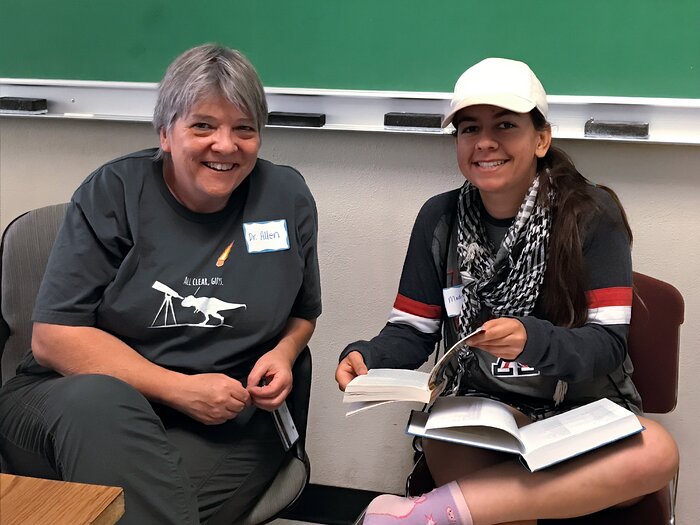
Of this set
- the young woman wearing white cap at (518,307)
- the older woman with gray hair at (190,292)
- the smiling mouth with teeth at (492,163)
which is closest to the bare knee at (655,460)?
Answer: the young woman wearing white cap at (518,307)

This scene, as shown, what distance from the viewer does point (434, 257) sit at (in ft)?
5.93

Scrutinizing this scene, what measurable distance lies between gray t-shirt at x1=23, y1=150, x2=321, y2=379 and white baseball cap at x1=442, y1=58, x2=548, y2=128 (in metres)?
0.46

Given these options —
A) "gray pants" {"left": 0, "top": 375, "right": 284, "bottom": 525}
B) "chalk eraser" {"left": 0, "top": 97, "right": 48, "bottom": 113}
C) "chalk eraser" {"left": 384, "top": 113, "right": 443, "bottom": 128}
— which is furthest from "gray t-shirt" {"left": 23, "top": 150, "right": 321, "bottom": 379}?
"chalk eraser" {"left": 0, "top": 97, "right": 48, "bottom": 113}

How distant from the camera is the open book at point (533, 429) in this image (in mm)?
1410

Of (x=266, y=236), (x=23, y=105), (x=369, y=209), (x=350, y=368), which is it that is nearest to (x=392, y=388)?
(x=350, y=368)

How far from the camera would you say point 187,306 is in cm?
167

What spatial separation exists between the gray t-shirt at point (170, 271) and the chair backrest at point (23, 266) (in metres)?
0.18

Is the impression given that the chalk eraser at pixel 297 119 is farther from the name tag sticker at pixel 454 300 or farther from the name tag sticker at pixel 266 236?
the name tag sticker at pixel 454 300

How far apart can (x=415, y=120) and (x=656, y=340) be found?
0.78 m

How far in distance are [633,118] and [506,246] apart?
0.56 meters

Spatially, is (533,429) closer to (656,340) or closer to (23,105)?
(656,340)

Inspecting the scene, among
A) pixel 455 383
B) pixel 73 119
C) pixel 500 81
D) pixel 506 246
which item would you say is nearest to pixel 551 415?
pixel 455 383

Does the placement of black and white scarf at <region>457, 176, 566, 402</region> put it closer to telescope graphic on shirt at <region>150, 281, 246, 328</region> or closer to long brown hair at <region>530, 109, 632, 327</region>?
long brown hair at <region>530, 109, 632, 327</region>

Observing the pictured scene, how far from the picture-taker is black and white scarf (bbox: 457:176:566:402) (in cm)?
166
